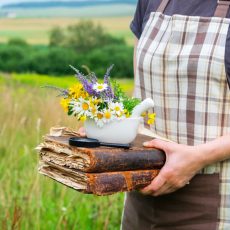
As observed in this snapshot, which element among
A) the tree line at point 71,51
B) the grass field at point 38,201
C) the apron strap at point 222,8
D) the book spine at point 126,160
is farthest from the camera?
the tree line at point 71,51

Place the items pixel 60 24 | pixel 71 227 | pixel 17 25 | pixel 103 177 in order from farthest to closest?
pixel 60 24 → pixel 17 25 → pixel 71 227 → pixel 103 177

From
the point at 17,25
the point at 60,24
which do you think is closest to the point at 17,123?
the point at 17,25

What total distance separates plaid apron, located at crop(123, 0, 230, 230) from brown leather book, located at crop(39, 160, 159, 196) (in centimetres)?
20

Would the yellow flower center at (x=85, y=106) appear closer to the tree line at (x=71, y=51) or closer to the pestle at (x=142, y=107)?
the pestle at (x=142, y=107)

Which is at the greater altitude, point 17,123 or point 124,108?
point 124,108

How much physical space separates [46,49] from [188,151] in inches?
694

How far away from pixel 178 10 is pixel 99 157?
1.97 feet

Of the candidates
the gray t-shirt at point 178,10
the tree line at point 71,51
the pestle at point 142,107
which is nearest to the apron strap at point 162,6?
the gray t-shirt at point 178,10

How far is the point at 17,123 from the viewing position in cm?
561

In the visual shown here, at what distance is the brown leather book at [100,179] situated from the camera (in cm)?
187

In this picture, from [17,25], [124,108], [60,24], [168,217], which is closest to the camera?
[124,108]

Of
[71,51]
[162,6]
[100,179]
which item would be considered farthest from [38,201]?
[71,51]

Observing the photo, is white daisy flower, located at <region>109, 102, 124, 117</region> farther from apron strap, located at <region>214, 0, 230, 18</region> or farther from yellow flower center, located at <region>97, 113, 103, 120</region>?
apron strap, located at <region>214, 0, 230, 18</region>

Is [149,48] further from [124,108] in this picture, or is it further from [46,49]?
[46,49]
